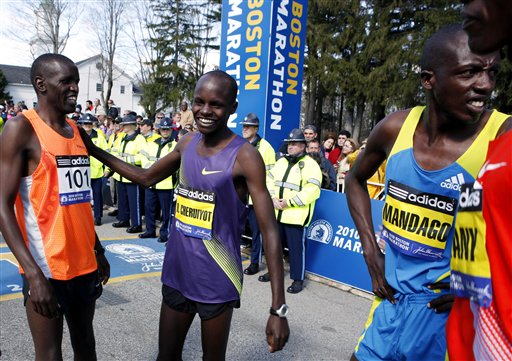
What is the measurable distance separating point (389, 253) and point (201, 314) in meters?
1.08

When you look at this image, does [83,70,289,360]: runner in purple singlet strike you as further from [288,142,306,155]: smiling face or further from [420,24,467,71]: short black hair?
[288,142,306,155]: smiling face

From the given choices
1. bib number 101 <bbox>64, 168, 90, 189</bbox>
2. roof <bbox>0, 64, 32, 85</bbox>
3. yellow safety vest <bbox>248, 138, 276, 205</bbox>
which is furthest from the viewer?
roof <bbox>0, 64, 32, 85</bbox>

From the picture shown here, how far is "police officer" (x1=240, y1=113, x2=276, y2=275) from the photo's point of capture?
652 cm

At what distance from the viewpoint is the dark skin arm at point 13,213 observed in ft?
7.38

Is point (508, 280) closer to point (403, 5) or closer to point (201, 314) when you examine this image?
point (201, 314)

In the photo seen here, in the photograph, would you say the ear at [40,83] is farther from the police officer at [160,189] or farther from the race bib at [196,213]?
the police officer at [160,189]

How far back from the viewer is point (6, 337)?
3881 millimetres

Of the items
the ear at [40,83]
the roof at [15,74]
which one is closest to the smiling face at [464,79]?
the ear at [40,83]

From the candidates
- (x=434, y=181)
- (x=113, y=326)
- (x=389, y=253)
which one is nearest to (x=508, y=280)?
(x=434, y=181)

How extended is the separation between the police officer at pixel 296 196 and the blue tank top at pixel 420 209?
363cm

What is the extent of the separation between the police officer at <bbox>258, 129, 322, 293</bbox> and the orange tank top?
364cm

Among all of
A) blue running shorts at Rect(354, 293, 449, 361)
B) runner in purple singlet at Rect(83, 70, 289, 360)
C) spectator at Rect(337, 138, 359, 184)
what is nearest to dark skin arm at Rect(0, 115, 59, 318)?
runner in purple singlet at Rect(83, 70, 289, 360)

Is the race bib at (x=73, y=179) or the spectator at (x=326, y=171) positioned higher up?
the race bib at (x=73, y=179)

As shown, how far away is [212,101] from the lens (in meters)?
2.53
